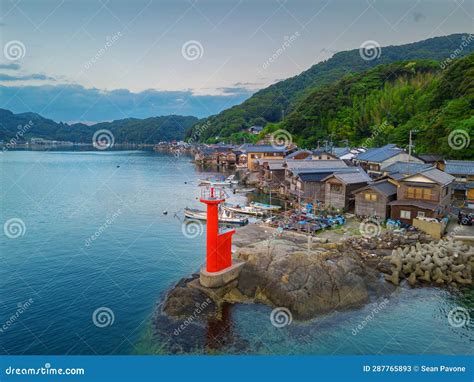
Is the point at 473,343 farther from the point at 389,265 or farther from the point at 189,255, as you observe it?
the point at 189,255

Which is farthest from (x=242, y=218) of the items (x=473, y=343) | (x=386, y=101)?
(x=386, y=101)

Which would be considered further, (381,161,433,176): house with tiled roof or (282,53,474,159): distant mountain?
(282,53,474,159): distant mountain

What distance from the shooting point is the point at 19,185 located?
36.6 m

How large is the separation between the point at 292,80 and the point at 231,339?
93.1 meters

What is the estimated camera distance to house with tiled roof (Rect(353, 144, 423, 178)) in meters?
27.6
